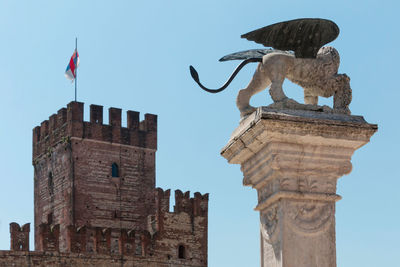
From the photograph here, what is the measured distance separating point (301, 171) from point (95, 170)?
35.5m

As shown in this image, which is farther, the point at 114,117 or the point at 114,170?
the point at 114,170

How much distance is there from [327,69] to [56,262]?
2854 centimetres

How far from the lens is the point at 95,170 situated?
41.0 m

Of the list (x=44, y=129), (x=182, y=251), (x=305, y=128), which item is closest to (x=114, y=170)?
(x=44, y=129)

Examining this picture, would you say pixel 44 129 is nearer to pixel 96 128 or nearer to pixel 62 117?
pixel 62 117

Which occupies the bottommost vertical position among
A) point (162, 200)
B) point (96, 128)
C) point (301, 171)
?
point (301, 171)

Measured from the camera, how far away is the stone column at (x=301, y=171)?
5.71 metres

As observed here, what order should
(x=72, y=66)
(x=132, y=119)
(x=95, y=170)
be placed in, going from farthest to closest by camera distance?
(x=72, y=66), (x=132, y=119), (x=95, y=170)

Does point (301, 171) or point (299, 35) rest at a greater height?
point (299, 35)

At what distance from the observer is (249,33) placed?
19.9 ft

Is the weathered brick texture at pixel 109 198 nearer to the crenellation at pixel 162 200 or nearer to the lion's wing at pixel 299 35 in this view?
the crenellation at pixel 162 200

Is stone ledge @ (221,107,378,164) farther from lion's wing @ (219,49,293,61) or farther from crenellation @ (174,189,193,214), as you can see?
crenellation @ (174,189,193,214)

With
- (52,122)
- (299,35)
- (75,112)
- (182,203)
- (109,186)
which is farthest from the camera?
(52,122)

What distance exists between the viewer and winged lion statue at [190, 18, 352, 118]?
6035mm
